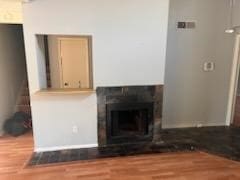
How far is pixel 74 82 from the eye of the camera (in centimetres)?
405

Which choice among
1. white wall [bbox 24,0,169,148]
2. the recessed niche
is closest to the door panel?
the recessed niche

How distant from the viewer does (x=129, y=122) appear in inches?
151

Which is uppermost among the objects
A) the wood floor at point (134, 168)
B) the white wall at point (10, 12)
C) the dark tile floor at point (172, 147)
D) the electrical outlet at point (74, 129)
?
the white wall at point (10, 12)

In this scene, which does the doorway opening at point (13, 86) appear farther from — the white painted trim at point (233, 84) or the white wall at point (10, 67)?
the white painted trim at point (233, 84)

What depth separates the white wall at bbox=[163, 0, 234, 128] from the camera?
404cm

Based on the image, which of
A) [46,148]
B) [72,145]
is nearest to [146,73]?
[72,145]

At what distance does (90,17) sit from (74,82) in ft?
4.57

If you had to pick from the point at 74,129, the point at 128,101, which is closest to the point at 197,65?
the point at 128,101

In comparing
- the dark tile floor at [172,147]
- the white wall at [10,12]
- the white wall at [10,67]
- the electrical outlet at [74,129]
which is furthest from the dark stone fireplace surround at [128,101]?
the white wall at [10,67]

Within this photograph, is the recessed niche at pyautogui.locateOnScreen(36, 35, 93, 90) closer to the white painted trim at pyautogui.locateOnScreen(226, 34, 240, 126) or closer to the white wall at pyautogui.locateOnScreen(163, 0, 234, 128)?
the white wall at pyautogui.locateOnScreen(163, 0, 234, 128)

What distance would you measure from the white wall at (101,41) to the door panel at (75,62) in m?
0.55

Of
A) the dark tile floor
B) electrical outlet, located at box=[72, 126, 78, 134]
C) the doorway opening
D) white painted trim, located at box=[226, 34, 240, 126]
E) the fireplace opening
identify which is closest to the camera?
the dark tile floor

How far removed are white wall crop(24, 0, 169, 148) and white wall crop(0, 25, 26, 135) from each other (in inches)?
51.7

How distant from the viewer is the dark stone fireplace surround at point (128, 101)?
3.46m
